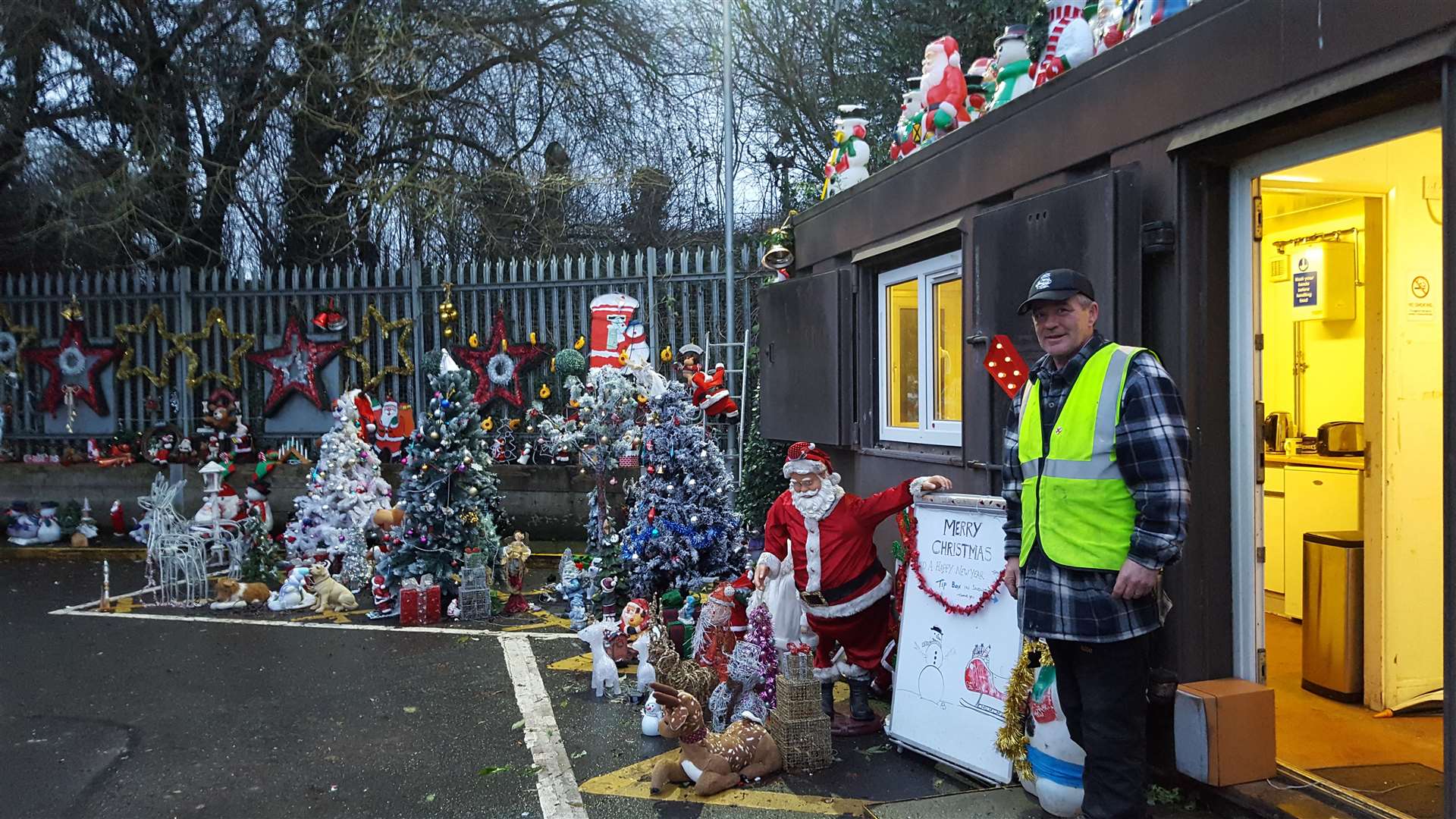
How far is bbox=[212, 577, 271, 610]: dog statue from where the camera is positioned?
8008 millimetres

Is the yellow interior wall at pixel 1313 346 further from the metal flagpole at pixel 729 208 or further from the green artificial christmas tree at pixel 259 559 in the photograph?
the green artificial christmas tree at pixel 259 559

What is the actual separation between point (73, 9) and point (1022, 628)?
47.2ft

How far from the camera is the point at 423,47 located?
13.0 m

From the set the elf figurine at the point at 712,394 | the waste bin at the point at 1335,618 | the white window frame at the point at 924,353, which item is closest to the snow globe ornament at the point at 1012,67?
the white window frame at the point at 924,353

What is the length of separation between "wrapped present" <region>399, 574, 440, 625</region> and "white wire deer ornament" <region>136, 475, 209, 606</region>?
83.4 inches

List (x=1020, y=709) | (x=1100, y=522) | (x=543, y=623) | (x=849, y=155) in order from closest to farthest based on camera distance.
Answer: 1. (x=1100, y=522)
2. (x=1020, y=709)
3. (x=849, y=155)
4. (x=543, y=623)

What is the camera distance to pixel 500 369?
1149 centimetres

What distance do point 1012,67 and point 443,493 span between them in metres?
5.31

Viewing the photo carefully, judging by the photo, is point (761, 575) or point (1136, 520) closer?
point (1136, 520)

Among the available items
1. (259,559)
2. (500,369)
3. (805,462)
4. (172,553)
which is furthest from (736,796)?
(500,369)

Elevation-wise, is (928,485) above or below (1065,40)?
below

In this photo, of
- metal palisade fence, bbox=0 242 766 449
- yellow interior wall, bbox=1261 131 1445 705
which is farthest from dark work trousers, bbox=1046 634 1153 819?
metal palisade fence, bbox=0 242 766 449

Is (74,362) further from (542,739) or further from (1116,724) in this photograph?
(1116,724)

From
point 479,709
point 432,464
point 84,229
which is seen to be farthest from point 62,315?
point 479,709
